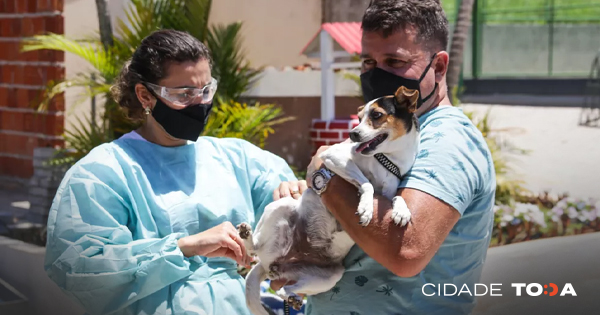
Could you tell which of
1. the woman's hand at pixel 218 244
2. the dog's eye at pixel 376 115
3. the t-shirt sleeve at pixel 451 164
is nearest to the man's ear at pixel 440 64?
the t-shirt sleeve at pixel 451 164

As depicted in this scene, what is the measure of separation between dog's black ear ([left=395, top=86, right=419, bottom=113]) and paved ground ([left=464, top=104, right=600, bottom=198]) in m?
7.26

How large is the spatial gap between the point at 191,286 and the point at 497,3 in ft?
54.2

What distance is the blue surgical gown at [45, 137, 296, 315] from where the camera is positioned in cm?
282

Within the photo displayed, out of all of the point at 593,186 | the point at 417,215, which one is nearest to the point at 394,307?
the point at 417,215

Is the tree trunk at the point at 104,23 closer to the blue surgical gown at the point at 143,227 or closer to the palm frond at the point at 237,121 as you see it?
the palm frond at the point at 237,121

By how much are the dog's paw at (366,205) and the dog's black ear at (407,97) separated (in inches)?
9.8

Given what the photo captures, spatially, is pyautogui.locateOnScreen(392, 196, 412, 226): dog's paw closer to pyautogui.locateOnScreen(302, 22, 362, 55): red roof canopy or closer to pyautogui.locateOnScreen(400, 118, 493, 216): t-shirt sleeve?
pyautogui.locateOnScreen(400, 118, 493, 216): t-shirt sleeve

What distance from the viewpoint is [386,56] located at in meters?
2.19

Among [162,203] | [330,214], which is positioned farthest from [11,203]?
[330,214]

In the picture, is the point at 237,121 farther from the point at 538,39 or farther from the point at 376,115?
the point at 538,39

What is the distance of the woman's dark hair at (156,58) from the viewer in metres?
3.14

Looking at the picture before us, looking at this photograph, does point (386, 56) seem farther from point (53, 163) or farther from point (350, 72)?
point (350, 72)

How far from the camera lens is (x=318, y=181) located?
7.39ft

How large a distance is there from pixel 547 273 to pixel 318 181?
381 cm
